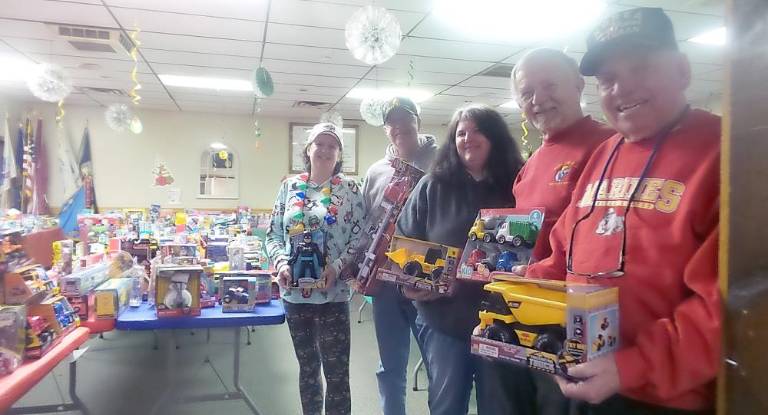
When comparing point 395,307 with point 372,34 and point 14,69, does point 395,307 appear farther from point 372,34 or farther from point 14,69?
point 14,69

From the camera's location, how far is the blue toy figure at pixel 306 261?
1.86m

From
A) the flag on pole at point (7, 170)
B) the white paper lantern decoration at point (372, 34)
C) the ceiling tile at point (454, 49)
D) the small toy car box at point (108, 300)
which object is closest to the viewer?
the small toy car box at point (108, 300)

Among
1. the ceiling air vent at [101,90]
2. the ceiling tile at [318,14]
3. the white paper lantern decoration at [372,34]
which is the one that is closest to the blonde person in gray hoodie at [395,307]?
the white paper lantern decoration at [372,34]

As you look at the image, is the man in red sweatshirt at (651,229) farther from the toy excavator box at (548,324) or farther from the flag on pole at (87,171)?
the flag on pole at (87,171)

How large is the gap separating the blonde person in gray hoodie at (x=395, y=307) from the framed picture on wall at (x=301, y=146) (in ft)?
18.9

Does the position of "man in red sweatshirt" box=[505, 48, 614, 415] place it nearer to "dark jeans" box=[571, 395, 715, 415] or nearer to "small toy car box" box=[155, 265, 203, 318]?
"dark jeans" box=[571, 395, 715, 415]

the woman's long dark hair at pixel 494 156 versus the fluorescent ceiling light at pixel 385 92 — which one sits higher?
the fluorescent ceiling light at pixel 385 92

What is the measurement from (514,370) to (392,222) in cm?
87

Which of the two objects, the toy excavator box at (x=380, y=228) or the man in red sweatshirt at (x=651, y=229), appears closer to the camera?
the man in red sweatshirt at (x=651, y=229)

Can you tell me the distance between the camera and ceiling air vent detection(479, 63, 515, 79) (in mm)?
4642

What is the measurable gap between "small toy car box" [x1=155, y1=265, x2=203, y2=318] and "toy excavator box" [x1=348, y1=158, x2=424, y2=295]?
68 cm

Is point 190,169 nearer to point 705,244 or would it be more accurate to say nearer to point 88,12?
point 88,12

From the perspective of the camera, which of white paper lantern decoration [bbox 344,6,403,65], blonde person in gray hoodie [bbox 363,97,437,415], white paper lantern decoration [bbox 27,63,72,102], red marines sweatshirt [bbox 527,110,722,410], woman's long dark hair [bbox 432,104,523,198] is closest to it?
red marines sweatshirt [bbox 527,110,722,410]

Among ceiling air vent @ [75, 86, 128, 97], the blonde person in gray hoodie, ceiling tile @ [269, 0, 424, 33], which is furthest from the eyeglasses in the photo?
ceiling air vent @ [75, 86, 128, 97]
